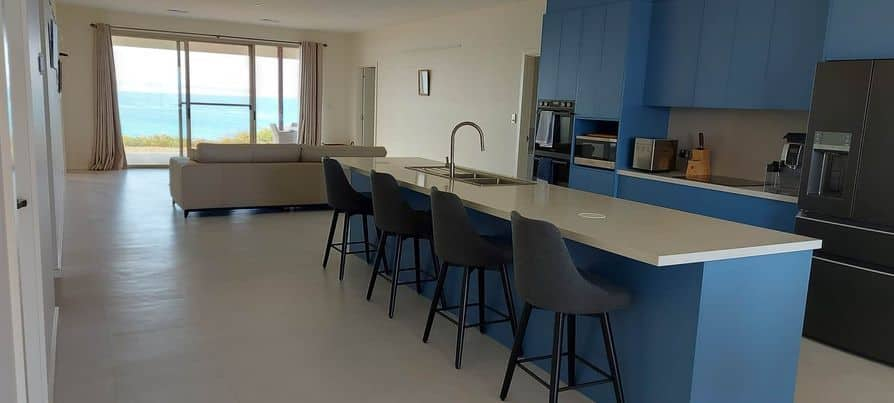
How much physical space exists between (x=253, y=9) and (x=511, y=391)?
7681 mm

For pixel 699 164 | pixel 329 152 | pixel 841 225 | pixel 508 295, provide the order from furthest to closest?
pixel 329 152
pixel 699 164
pixel 841 225
pixel 508 295

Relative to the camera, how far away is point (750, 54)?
4352mm

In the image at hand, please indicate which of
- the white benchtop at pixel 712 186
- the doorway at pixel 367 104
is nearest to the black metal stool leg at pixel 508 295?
the white benchtop at pixel 712 186

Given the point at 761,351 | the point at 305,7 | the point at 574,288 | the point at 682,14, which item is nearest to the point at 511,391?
the point at 574,288

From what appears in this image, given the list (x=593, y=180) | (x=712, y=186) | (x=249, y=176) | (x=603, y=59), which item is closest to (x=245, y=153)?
(x=249, y=176)

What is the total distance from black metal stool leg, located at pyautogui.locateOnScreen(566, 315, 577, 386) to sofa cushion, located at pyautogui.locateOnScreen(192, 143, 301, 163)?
15.5ft

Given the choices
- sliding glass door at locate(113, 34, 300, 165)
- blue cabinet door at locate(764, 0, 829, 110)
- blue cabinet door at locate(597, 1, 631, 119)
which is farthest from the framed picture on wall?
blue cabinet door at locate(764, 0, 829, 110)

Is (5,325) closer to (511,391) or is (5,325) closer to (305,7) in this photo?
(511,391)

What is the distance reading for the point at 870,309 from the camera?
3.35 m

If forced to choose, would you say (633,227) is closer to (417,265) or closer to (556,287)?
(556,287)

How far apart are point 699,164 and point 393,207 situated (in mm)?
2696

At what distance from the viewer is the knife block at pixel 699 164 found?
491cm

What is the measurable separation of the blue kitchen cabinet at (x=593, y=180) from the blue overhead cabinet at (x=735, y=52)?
2.41ft

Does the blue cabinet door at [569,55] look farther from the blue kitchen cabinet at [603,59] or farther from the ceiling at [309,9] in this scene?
the ceiling at [309,9]
